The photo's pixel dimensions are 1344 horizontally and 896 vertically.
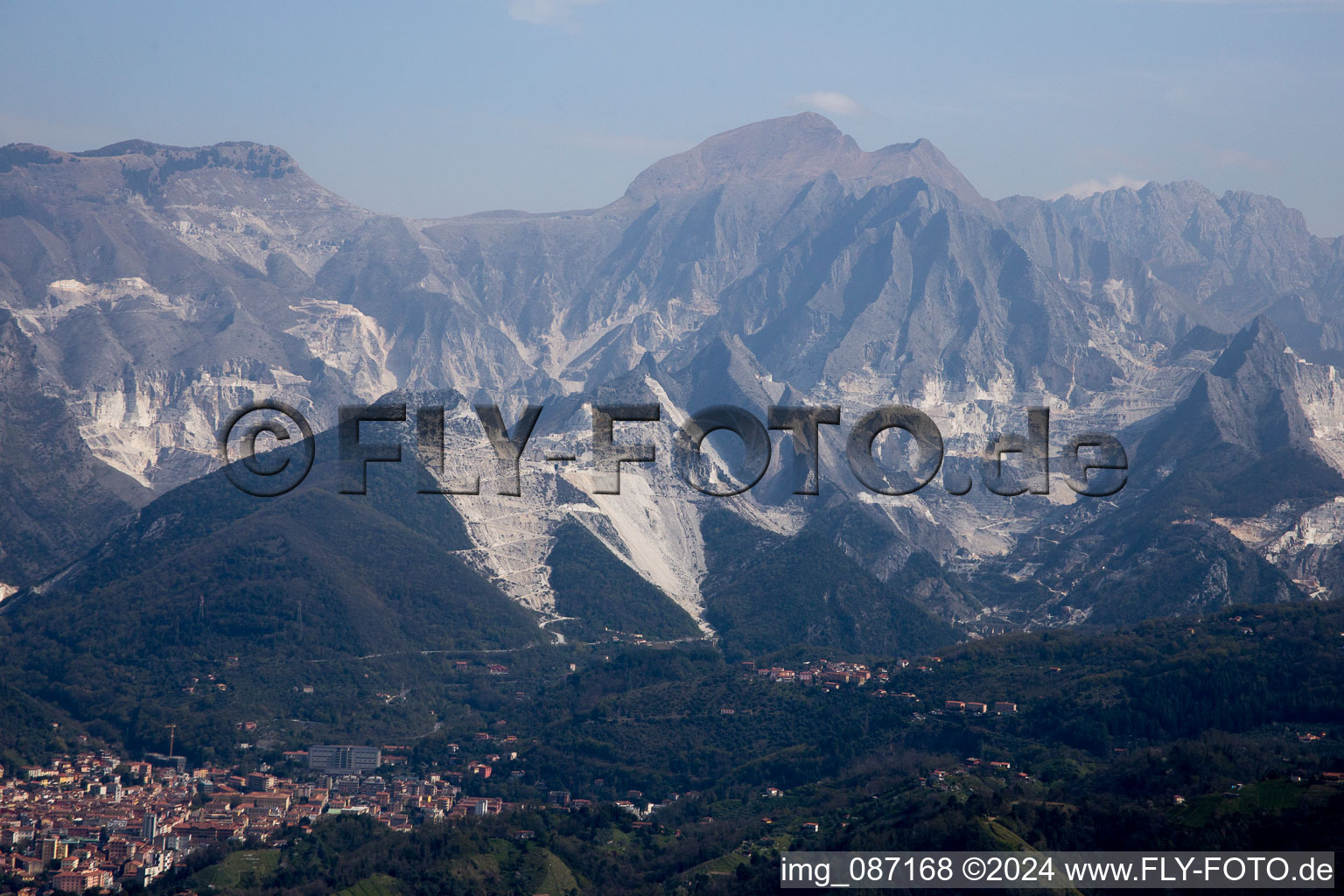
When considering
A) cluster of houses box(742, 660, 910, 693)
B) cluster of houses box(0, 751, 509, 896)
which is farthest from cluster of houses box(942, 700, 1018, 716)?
cluster of houses box(0, 751, 509, 896)

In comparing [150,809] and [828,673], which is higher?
[828,673]

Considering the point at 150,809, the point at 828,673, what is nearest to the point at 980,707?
the point at 828,673

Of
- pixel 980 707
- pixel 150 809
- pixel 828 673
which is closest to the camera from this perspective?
pixel 150 809

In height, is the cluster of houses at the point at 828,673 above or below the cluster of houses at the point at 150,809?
above

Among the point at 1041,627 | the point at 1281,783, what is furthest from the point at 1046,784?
the point at 1041,627

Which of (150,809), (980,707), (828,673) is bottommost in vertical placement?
(150,809)

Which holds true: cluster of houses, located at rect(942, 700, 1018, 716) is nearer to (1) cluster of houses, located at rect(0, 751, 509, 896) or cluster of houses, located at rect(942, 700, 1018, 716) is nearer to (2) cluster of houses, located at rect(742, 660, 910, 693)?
(2) cluster of houses, located at rect(742, 660, 910, 693)

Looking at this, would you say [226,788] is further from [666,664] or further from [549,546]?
[549,546]

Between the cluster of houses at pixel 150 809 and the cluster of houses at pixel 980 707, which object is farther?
the cluster of houses at pixel 980 707

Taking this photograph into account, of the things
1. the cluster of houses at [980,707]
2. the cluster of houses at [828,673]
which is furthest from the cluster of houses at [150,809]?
the cluster of houses at [828,673]

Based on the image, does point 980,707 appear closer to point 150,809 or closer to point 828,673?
point 828,673

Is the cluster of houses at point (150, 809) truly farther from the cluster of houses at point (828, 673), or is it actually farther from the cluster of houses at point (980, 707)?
the cluster of houses at point (828, 673)
